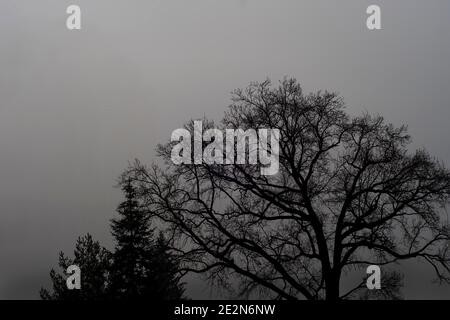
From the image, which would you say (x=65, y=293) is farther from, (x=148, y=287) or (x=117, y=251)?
(x=148, y=287)

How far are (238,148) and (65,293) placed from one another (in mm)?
21476

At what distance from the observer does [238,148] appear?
65.6 ft

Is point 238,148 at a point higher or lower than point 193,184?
higher

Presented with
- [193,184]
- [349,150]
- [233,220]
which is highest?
[349,150]

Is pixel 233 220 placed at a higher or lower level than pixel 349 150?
lower

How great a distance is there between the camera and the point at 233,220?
19875 mm

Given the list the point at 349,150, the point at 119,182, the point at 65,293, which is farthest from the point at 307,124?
the point at 65,293

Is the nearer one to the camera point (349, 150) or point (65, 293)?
point (349, 150)
